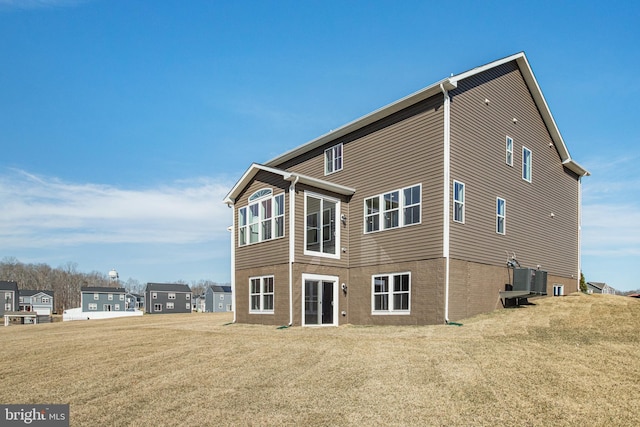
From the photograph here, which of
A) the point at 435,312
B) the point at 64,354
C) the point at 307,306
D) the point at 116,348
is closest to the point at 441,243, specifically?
the point at 435,312

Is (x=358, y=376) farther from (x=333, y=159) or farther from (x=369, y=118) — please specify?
(x=333, y=159)

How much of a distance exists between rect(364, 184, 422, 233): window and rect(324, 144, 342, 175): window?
271 centimetres

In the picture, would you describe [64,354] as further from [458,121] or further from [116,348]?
[458,121]

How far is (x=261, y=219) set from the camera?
20359 millimetres

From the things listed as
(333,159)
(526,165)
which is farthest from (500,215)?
(333,159)

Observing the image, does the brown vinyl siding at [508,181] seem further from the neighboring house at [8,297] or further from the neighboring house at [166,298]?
the neighboring house at [8,297]

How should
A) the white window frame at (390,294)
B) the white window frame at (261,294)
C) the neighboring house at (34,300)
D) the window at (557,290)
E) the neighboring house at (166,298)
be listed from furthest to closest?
the neighboring house at (34,300) → the neighboring house at (166,298) → the window at (557,290) → the white window frame at (261,294) → the white window frame at (390,294)

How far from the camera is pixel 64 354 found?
514 inches

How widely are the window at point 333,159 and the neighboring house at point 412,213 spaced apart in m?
0.05

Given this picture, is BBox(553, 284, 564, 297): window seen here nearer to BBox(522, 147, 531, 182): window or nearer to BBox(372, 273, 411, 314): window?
BBox(522, 147, 531, 182): window

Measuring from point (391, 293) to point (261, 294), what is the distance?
555cm

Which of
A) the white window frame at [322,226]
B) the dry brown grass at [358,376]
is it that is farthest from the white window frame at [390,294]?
the dry brown grass at [358,376]

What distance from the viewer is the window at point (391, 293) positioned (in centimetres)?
1728

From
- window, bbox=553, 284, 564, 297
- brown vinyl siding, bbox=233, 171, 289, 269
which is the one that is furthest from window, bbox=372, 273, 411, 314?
window, bbox=553, 284, 564, 297
